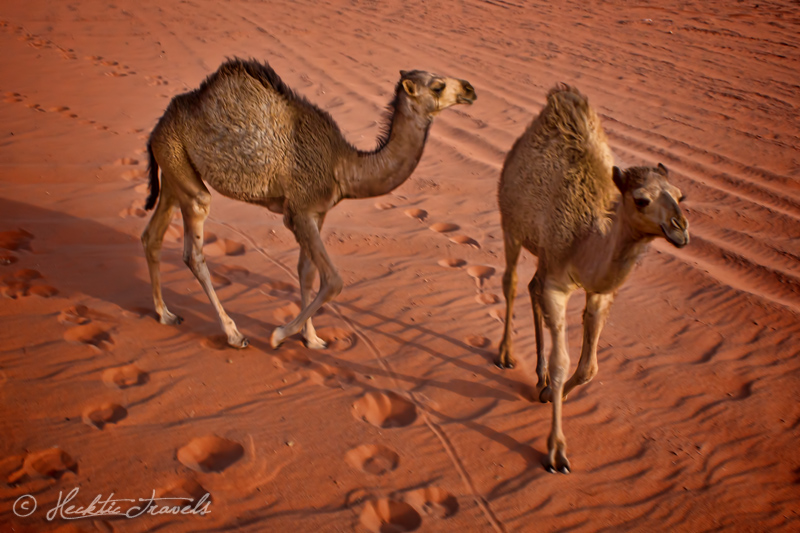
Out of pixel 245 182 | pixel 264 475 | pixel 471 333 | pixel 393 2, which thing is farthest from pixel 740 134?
pixel 393 2

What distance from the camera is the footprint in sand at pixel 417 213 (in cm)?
744

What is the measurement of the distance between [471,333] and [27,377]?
3.61m

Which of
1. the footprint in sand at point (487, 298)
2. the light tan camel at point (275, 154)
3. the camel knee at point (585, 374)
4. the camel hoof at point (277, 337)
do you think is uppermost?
the light tan camel at point (275, 154)

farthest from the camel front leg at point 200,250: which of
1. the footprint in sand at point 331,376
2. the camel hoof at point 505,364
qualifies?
the camel hoof at point 505,364

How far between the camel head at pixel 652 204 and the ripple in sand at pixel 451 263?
127 inches

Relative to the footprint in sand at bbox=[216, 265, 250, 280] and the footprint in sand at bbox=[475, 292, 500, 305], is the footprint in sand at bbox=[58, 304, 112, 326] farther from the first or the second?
the footprint in sand at bbox=[475, 292, 500, 305]

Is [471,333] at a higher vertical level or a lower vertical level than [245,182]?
lower

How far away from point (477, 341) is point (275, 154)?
2474 mm

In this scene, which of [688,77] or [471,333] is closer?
[471,333]

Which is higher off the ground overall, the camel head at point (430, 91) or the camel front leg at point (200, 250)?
the camel head at point (430, 91)

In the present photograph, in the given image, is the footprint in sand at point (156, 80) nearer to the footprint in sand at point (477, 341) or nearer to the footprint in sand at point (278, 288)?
the footprint in sand at point (278, 288)

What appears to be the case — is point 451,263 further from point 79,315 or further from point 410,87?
point 79,315

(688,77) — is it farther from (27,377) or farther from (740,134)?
(27,377)

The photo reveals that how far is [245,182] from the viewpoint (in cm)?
452
